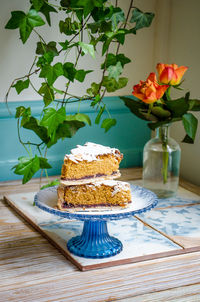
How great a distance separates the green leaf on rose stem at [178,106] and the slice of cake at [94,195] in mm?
532

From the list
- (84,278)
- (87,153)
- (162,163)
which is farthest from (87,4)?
(84,278)

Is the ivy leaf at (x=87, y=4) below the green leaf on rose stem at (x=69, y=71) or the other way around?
the other way around

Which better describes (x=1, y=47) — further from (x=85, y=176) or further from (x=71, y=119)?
(x=85, y=176)

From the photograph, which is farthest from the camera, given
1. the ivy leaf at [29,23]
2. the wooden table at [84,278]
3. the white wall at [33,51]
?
the white wall at [33,51]

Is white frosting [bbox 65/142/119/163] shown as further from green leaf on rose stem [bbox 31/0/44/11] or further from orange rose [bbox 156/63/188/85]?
green leaf on rose stem [bbox 31/0/44/11]

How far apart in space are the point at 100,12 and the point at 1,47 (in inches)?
19.0

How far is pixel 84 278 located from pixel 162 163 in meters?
0.73

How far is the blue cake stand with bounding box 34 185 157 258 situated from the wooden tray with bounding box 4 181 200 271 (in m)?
0.02

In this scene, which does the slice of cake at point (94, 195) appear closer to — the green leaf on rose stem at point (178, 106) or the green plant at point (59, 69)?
the green plant at point (59, 69)

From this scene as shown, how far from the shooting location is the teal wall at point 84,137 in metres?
2.18

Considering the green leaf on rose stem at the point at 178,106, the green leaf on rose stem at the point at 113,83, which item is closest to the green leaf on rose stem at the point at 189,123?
the green leaf on rose stem at the point at 178,106

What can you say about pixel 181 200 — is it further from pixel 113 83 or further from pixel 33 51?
pixel 33 51

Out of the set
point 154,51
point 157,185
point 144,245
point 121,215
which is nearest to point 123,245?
point 144,245

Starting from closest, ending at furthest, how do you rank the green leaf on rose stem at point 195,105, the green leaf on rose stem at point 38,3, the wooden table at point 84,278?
the wooden table at point 84,278 < the green leaf on rose stem at point 38,3 < the green leaf on rose stem at point 195,105
